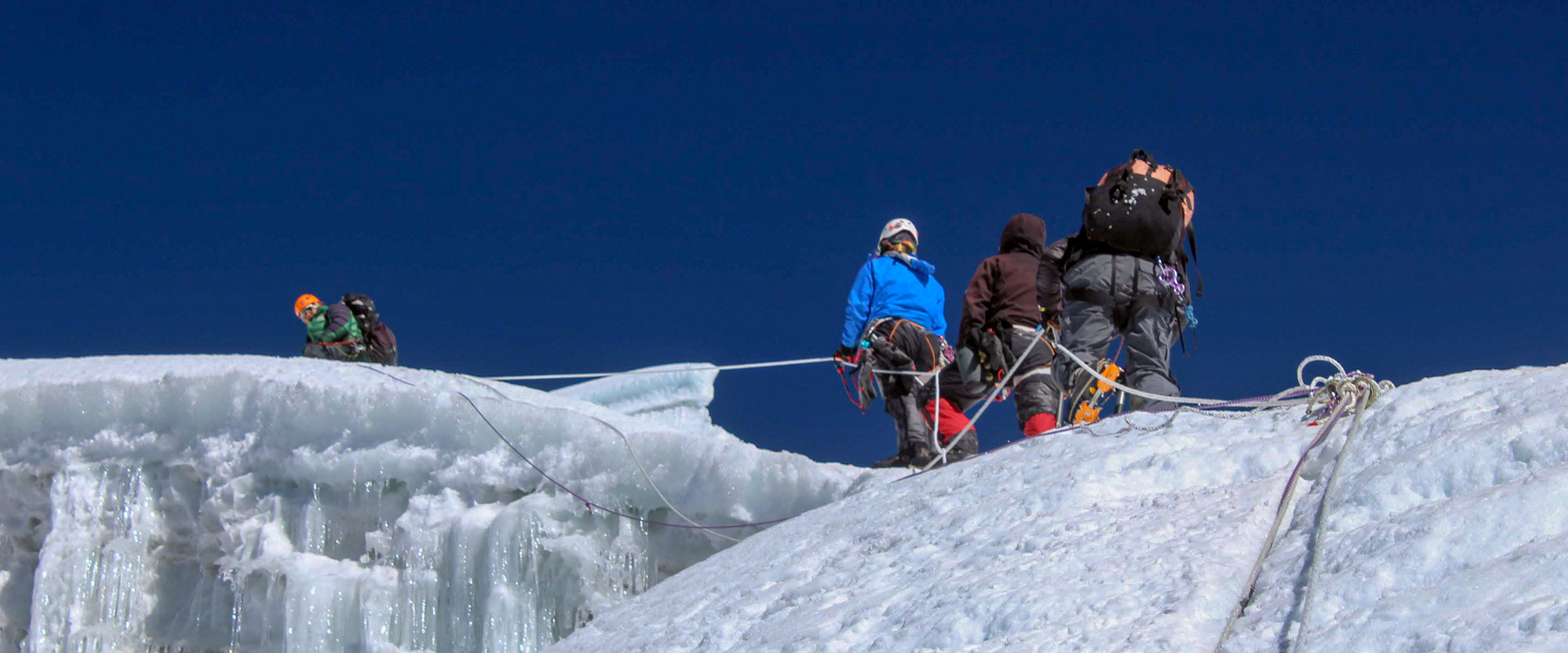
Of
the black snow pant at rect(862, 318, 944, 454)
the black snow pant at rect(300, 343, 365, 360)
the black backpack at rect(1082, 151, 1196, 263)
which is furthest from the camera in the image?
the black snow pant at rect(300, 343, 365, 360)

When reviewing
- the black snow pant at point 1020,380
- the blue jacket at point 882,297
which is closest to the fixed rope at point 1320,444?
the black snow pant at point 1020,380

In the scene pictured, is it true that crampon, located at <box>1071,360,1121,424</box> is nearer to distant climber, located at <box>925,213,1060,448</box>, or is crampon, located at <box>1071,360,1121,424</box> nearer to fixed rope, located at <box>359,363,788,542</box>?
distant climber, located at <box>925,213,1060,448</box>

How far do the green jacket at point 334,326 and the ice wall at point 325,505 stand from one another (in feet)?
13.6

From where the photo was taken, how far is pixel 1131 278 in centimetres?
652

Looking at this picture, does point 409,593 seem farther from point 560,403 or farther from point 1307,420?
point 1307,420

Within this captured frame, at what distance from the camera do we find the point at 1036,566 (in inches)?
125

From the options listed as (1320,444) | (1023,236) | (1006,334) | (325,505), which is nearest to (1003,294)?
(1006,334)

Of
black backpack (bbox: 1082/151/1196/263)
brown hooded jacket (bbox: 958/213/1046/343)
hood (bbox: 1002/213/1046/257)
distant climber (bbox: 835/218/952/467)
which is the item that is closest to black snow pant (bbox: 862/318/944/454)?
distant climber (bbox: 835/218/952/467)

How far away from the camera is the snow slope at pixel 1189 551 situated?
2.36 meters

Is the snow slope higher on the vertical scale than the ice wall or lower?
lower

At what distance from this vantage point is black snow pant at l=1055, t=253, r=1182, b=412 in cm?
652

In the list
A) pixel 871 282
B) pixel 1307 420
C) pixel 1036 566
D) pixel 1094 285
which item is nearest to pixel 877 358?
pixel 871 282

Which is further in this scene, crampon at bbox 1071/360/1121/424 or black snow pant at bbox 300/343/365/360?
black snow pant at bbox 300/343/365/360

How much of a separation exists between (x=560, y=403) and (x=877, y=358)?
198cm
